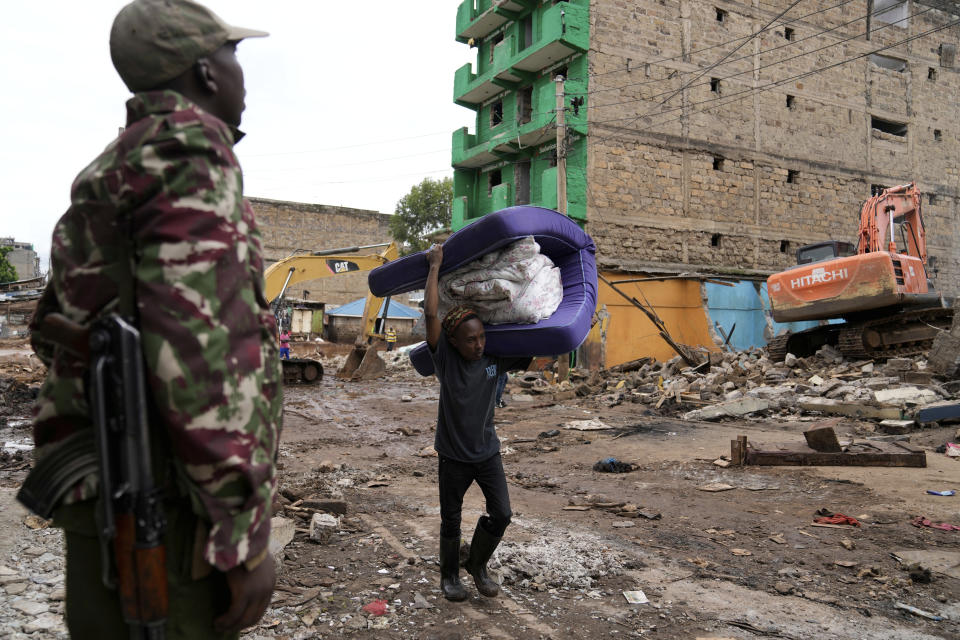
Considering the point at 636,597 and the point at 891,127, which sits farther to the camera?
the point at 891,127

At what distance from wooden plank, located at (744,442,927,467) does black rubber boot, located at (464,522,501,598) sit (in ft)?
14.4

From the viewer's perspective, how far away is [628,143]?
1941 centimetres

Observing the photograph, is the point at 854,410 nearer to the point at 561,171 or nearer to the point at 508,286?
the point at 561,171

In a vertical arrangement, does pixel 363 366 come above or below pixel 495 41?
below

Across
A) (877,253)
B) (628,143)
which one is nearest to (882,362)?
(877,253)

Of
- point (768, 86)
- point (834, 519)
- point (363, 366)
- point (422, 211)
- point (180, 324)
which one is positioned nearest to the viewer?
point (180, 324)

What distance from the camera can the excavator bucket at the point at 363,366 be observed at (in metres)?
17.5

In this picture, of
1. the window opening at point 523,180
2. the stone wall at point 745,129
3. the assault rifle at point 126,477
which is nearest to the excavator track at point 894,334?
the stone wall at point 745,129

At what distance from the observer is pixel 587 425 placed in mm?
9930

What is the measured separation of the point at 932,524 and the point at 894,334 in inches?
409

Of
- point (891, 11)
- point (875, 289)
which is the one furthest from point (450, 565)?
point (891, 11)

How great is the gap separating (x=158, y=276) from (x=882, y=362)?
611 inches

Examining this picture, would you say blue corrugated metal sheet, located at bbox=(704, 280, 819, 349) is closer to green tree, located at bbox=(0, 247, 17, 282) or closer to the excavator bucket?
the excavator bucket

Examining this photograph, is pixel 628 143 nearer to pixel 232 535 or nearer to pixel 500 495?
pixel 500 495
